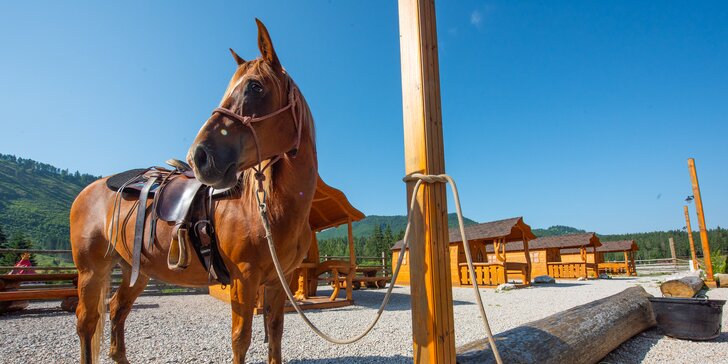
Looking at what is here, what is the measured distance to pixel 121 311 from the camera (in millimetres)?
3484

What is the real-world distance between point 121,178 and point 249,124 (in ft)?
8.02

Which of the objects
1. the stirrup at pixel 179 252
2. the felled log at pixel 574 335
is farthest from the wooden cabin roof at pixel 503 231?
the stirrup at pixel 179 252

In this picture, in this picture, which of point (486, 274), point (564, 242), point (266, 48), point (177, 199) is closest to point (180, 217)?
point (177, 199)

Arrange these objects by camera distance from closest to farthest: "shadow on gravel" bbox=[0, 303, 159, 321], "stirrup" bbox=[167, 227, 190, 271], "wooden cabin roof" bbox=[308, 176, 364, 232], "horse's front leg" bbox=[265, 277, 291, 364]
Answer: "stirrup" bbox=[167, 227, 190, 271] → "horse's front leg" bbox=[265, 277, 291, 364] → "shadow on gravel" bbox=[0, 303, 159, 321] → "wooden cabin roof" bbox=[308, 176, 364, 232]

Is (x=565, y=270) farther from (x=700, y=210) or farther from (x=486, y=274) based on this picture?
(x=700, y=210)

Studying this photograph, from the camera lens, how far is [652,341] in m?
4.88

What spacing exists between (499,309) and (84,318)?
8.04m

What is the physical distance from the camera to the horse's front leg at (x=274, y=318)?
8.91 feet

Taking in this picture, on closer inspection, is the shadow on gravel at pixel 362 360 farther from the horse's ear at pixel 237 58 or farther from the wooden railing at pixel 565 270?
the wooden railing at pixel 565 270

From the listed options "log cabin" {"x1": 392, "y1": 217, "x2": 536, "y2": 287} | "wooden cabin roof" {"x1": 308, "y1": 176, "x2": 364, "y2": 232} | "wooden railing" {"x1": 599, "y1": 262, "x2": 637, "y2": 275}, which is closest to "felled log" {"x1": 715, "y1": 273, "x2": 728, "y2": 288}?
"log cabin" {"x1": 392, "y1": 217, "x2": 536, "y2": 287}

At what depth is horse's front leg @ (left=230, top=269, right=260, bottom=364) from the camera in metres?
2.20

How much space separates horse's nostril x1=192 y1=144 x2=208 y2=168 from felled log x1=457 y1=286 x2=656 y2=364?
1.97 meters

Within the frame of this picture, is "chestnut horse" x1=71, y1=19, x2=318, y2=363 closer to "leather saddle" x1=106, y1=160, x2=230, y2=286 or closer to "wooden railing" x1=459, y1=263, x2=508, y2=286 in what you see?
"leather saddle" x1=106, y1=160, x2=230, y2=286

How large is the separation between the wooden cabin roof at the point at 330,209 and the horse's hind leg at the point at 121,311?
4794 mm
